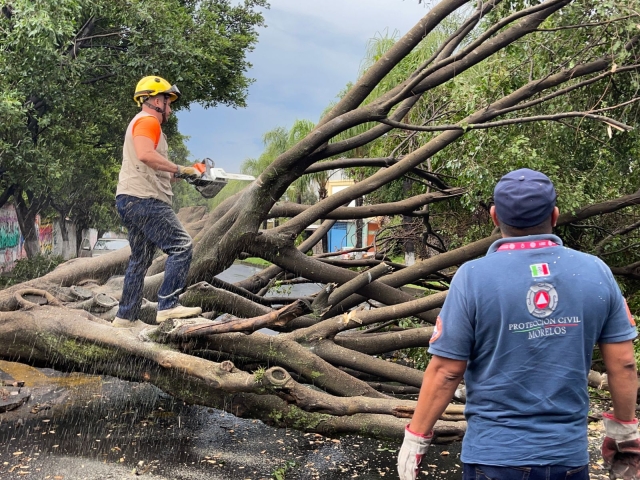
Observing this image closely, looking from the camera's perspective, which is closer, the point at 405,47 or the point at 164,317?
the point at 164,317

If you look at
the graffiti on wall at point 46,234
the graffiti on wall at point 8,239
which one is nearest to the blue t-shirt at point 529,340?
the graffiti on wall at point 8,239

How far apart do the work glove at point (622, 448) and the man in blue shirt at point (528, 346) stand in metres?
0.15

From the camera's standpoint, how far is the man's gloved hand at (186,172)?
5.10 m

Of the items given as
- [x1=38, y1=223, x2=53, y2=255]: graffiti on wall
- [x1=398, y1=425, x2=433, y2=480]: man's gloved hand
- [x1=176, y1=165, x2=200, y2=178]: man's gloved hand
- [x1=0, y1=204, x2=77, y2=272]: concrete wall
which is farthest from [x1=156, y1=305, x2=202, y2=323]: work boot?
[x1=38, y1=223, x2=53, y2=255]: graffiti on wall

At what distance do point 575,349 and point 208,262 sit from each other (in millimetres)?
4936

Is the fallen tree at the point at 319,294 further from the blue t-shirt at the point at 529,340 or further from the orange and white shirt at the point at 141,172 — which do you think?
the blue t-shirt at the point at 529,340

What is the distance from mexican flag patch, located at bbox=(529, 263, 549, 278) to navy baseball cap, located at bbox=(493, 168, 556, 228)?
16 centimetres

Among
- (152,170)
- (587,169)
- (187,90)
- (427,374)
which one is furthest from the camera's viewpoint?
(187,90)

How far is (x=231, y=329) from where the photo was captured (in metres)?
4.70

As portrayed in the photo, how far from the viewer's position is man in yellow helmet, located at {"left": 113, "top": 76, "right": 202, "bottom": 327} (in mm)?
4895

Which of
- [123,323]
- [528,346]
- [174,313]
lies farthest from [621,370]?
[123,323]

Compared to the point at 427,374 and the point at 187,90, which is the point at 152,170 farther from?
the point at 187,90

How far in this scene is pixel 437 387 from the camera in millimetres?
2111

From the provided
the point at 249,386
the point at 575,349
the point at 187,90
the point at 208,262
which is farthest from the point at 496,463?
the point at 187,90
